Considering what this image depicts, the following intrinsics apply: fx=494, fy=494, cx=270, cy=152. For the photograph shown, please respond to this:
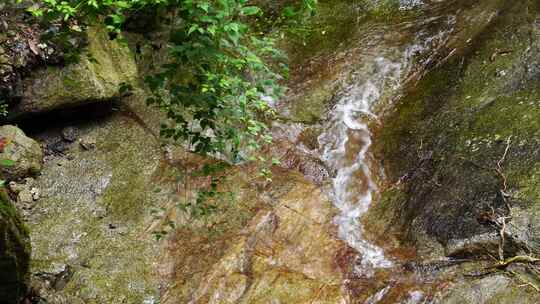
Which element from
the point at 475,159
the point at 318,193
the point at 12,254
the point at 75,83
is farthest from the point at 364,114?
the point at 12,254

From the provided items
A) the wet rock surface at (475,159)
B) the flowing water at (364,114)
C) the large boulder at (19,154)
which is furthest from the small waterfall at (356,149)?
the large boulder at (19,154)

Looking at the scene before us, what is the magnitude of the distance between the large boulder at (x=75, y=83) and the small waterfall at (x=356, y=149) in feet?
10.4

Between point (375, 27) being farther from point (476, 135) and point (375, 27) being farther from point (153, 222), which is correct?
point (153, 222)

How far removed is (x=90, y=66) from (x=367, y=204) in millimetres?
4160

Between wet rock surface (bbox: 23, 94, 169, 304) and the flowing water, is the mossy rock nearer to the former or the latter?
the flowing water

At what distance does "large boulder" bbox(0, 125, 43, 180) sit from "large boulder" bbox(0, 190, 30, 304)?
6.69 ft

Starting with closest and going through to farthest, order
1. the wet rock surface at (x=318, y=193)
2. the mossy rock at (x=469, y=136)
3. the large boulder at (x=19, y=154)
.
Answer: the wet rock surface at (x=318, y=193) → the mossy rock at (x=469, y=136) → the large boulder at (x=19, y=154)

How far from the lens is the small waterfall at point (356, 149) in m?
6.21

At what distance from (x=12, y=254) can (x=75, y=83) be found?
9.86 feet

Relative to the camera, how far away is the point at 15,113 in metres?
6.33

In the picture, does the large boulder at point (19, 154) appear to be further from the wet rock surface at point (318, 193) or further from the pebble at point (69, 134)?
the pebble at point (69, 134)

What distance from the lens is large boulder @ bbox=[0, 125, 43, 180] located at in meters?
6.12

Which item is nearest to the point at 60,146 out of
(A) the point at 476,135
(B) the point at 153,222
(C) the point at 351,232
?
(B) the point at 153,222

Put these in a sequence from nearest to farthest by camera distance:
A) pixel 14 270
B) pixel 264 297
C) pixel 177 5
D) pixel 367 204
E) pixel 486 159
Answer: pixel 177 5
pixel 14 270
pixel 264 297
pixel 486 159
pixel 367 204
